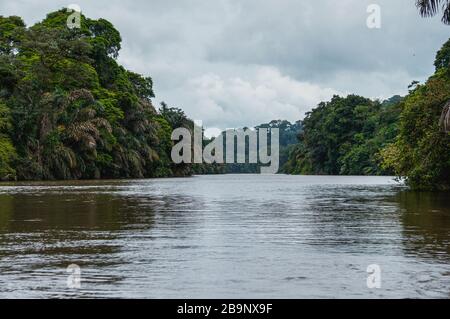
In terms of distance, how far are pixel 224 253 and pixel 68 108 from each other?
5443cm

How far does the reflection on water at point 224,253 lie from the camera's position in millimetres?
6906

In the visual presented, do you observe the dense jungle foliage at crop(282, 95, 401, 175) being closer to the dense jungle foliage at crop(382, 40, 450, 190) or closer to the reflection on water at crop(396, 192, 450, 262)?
the dense jungle foliage at crop(382, 40, 450, 190)

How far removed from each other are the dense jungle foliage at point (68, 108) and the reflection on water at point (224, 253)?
3815 centimetres

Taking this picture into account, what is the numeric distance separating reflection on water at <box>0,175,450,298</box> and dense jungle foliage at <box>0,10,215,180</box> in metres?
38.1

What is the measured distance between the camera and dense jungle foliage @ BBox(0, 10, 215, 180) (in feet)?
182

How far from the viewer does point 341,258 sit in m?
9.00

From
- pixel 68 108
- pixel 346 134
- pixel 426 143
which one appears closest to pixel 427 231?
pixel 426 143

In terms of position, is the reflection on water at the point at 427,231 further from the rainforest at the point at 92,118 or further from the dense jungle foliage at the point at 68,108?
the dense jungle foliage at the point at 68,108

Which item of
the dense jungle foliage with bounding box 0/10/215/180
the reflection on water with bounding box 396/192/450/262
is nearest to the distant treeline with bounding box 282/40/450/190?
the reflection on water with bounding box 396/192/450/262

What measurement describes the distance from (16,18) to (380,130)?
5104cm

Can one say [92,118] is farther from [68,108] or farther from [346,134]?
[346,134]

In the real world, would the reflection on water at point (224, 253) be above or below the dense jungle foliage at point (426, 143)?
below

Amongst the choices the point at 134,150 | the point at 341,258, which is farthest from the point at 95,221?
the point at 134,150

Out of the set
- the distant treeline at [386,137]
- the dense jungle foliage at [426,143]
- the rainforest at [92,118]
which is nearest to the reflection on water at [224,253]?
the distant treeline at [386,137]
